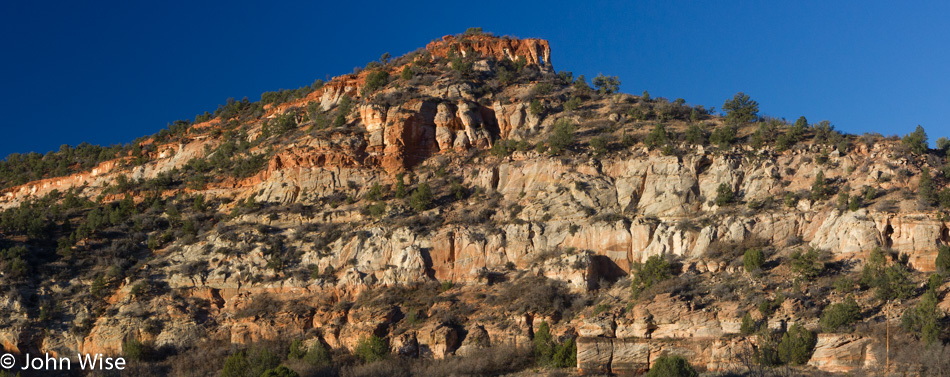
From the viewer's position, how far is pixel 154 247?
47375 millimetres

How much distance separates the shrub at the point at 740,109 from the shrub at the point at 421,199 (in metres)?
20.4

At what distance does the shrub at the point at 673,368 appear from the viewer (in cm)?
3058

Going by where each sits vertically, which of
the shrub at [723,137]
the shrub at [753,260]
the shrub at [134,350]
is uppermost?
the shrub at [723,137]

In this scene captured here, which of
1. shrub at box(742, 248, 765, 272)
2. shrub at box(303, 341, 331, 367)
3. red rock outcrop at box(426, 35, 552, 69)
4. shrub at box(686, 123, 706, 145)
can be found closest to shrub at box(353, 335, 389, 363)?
shrub at box(303, 341, 331, 367)

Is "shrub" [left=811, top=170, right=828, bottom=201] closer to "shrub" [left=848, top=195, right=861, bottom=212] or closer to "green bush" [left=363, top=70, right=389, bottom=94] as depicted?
"shrub" [left=848, top=195, right=861, bottom=212]

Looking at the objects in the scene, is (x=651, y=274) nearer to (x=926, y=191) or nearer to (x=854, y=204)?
(x=854, y=204)

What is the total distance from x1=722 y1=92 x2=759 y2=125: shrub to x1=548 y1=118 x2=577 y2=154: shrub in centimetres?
1063

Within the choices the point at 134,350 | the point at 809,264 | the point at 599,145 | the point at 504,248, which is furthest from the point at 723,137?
the point at 134,350

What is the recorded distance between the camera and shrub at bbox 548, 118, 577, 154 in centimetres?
4831

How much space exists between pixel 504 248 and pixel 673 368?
13924 mm

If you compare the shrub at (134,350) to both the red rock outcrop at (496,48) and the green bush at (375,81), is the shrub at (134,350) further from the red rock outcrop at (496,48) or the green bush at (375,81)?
the red rock outcrop at (496,48)

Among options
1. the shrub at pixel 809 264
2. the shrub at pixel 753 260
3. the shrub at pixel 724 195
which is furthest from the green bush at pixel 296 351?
the shrub at pixel 809 264

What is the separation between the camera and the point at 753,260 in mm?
37188

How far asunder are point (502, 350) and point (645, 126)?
21050 millimetres
